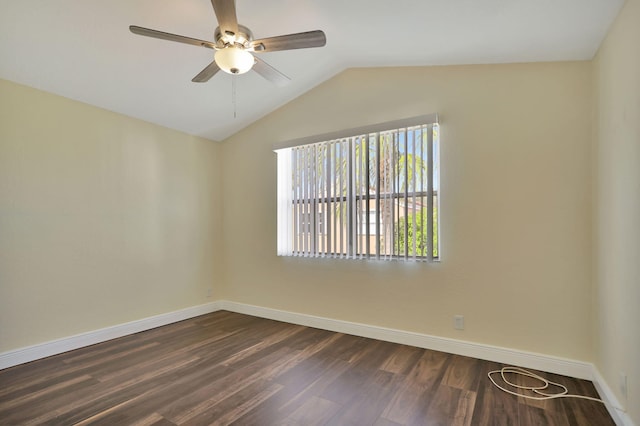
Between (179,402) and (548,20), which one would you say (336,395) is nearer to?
(179,402)

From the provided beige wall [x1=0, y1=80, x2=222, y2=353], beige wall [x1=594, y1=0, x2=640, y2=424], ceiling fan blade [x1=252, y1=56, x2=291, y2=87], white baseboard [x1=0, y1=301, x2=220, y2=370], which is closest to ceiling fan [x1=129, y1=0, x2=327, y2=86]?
ceiling fan blade [x1=252, y1=56, x2=291, y2=87]

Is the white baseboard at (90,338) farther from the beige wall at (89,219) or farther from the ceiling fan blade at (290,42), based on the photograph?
the ceiling fan blade at (290,42)

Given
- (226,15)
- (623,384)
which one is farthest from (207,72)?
(623,384)

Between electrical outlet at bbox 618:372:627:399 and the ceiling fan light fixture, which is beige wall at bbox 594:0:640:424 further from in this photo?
the ceiling fan light fixture

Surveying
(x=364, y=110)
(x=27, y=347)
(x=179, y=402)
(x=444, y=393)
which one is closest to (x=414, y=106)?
(x=364, y=110)

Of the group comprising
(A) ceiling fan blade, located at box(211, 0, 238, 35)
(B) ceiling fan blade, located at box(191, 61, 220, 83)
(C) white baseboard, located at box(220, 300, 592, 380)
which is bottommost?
(C) white baseboard, located at box(220, 300, 592, 380)

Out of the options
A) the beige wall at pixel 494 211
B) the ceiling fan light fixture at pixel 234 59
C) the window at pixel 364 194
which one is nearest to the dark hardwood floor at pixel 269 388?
the beige wall at pixel 494 211

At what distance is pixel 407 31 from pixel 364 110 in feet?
3.28

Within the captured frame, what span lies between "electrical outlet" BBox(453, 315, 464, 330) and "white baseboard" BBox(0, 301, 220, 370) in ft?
10.7

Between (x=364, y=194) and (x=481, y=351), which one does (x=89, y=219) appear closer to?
(x=364, y=194)

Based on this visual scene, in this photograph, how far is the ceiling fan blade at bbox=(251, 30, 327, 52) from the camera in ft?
6.04

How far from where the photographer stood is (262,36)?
8.68ft

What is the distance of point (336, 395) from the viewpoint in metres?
2.15

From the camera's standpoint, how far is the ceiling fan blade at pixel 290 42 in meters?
1.84
